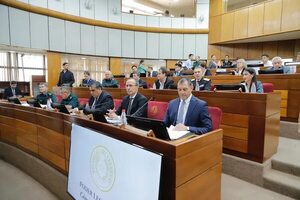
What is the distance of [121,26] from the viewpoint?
8922 millimetres

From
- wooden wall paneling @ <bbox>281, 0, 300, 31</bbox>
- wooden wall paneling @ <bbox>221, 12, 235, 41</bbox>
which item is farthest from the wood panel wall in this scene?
wooden wall paneling @ <bbox>281, 0, 300, 31</bbox>

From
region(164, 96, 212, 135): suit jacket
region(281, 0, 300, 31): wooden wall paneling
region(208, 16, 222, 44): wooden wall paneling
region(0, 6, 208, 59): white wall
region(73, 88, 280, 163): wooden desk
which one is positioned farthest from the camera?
region(208, 16, 222, 44): wooden wall paneling

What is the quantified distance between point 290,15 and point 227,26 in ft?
7.51

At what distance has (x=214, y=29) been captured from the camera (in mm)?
9180

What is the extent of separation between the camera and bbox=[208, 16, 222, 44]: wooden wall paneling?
29.4ft

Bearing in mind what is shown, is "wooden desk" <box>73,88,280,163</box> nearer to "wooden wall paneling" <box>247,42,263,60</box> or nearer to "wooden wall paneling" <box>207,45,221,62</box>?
"wooden wall paneling" <box>247,42,263,60</box>

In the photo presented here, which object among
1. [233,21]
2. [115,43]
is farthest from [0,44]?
[233,21]

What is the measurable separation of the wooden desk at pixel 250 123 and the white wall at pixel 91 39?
6.28m

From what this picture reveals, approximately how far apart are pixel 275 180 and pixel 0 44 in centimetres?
709

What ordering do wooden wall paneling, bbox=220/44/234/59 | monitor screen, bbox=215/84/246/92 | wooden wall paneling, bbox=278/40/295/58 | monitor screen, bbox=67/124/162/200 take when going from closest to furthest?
1. monitor screen, bbox=67/124/162/200
2. monitor screen, bbox=215/84/246/92
3. wooden wall paneling, bbox=278/40/295/58
4. wooden wall paneling, bbox=220/44/234/59

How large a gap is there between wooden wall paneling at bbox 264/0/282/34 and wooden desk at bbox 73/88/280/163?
5.82 meters

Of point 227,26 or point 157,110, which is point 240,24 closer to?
point 227,26

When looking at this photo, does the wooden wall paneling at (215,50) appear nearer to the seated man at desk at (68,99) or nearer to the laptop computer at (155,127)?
the seated man at desk at (68,99)

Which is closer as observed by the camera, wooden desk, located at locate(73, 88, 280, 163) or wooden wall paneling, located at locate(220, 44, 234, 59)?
wooden desk, located at locate(73, 88, 280, 163)
